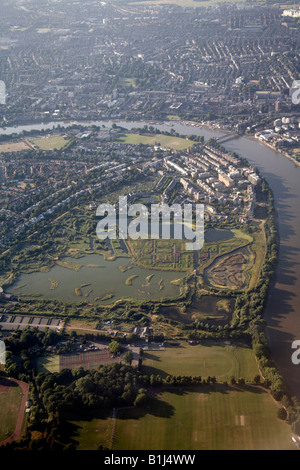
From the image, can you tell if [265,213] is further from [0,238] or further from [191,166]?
[0,238]

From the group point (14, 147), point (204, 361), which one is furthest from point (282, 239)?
point (14, 147)

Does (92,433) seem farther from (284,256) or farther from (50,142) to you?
(50,142)

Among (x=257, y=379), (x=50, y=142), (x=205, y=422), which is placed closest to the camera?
(x=205, y=422)

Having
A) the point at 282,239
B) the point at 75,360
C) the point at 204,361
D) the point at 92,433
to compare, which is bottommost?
the point at 92,433

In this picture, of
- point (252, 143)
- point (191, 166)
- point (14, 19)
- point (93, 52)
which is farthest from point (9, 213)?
point (14, 19)

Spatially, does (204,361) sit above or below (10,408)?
above

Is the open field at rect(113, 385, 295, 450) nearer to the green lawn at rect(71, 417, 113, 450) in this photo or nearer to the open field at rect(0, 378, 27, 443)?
the green lawn at rect(71, 417, 113, 450)

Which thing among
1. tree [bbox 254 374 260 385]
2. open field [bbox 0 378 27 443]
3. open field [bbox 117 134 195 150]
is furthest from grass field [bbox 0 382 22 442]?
open field [bbox 117 134 195 150]
